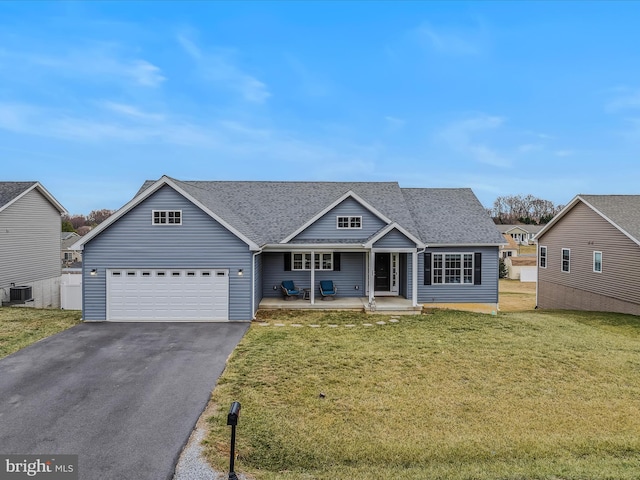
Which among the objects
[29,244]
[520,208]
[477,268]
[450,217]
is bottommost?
[477,268]

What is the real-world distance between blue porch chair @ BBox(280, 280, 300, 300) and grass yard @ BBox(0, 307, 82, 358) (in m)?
7.93

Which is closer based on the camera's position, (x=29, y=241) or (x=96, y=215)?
(x=29, y=241)

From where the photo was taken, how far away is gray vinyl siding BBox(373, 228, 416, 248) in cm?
1530

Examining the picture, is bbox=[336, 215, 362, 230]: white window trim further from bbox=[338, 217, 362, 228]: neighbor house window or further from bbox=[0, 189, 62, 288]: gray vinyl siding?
bbox=[0, 189, 62, 288]: gray vinyl siding

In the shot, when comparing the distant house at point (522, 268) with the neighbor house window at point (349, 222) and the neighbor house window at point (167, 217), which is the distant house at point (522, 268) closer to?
the neighbor house window at point (349, 222)

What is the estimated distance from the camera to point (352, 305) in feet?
51.4

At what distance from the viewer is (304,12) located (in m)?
21.7

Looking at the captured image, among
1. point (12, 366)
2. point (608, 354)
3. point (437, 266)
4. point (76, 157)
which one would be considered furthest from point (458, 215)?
point (76, 157)

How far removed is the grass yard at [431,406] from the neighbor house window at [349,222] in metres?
5.67

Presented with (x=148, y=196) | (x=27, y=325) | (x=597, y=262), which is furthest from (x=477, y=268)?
(x=27, y=325)

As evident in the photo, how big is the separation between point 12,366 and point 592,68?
30810mm

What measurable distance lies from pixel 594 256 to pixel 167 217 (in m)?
20.1

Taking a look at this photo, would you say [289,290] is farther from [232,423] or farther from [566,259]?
[566,259]

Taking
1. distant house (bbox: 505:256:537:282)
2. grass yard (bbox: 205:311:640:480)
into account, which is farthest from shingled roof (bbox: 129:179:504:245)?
distant house (bbox: 505:256:537:282)
